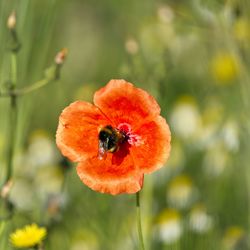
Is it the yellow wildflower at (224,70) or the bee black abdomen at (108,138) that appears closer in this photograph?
the bee black abdomen at (108,138)

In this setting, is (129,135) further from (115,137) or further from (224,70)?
(224,70)

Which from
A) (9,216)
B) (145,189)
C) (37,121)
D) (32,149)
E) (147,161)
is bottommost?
(37,121)

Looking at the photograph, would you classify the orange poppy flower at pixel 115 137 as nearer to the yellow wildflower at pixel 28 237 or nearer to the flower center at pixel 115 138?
the flower center at pixel 115 138

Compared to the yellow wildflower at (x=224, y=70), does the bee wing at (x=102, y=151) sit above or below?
above

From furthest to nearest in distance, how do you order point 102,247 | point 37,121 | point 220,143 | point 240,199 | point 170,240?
1. point 37,121
2. point 220,143
3. point 240,199
4. point 102,247
5. point 170,240

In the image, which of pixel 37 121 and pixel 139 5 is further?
pixel 139 5

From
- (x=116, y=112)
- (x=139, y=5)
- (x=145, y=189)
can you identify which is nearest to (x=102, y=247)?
(x=145, y=189)

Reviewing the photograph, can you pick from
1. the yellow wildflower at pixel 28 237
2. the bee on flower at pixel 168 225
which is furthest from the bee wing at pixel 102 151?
the bee on flower at pixel 168 225

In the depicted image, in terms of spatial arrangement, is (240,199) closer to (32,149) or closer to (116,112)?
(32,149)

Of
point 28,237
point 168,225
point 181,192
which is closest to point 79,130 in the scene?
point 28,237
